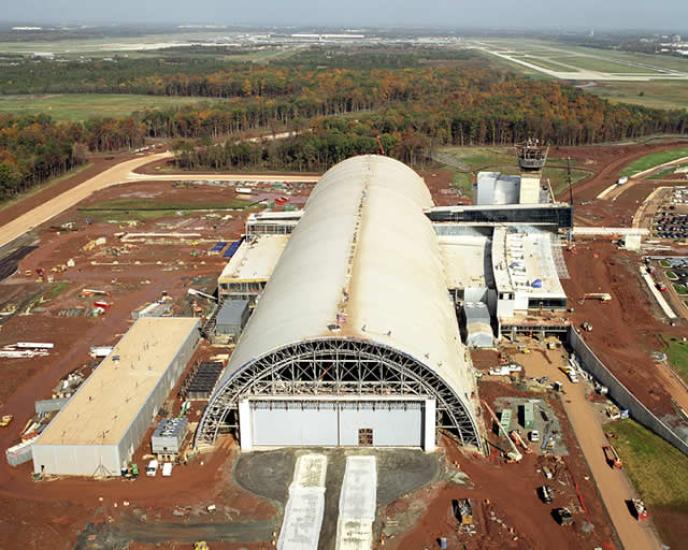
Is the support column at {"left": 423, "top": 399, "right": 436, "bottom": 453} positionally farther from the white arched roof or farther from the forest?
the forest

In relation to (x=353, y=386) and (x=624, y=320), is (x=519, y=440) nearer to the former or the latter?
(x=353, y=386)

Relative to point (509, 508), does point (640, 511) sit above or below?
above

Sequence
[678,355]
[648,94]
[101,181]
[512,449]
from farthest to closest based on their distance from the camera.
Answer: [648,94]
[101,181]
[678,355]
[512,449]

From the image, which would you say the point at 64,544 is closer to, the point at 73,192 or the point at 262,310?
the point at 262,310

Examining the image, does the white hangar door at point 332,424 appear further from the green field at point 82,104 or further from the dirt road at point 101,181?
the green field at point 82,104

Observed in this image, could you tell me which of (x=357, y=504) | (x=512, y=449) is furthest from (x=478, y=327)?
(x=357, y=504)

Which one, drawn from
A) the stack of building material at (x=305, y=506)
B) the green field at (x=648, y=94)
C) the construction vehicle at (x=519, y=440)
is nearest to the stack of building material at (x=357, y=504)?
the stack of building material at (x=305, y=506)
